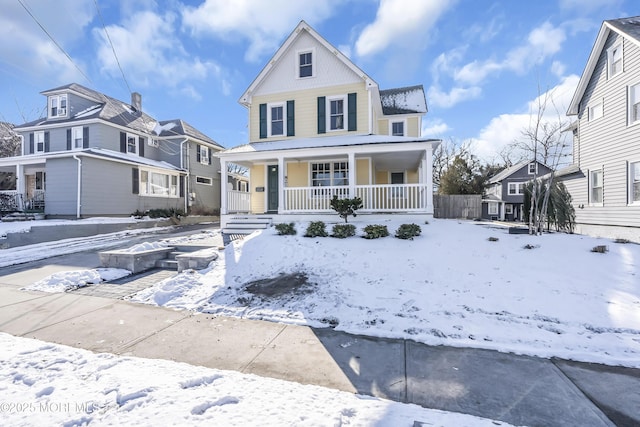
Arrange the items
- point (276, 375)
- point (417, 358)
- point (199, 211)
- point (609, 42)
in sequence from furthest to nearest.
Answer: point (199, 211) < point (609, 42) < point (417, 358) < point (276, 375)

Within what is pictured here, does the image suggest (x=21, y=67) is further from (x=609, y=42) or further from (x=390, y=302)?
(x=609, y=42)

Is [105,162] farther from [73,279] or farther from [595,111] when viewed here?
[595,111]

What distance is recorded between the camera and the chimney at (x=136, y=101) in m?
23.3

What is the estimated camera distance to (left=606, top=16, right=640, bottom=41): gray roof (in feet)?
35.4

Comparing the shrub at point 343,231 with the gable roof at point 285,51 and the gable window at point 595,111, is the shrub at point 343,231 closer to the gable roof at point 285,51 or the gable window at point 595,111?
the gable roof at point 285,51

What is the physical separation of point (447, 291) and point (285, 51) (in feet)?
43.2

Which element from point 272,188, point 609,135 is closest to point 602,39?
point 609,135

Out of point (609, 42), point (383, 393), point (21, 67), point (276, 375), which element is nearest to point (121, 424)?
point (276, 375)

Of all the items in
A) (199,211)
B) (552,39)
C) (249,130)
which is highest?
(552,39)

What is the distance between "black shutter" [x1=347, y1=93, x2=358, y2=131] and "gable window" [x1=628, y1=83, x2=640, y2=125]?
34.1ft

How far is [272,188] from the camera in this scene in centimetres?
1411

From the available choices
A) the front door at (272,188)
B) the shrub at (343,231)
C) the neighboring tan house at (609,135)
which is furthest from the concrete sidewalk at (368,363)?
the neighboring tan house at (609,135)

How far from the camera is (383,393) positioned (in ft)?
8.98

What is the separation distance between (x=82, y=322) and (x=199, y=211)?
18.9m
